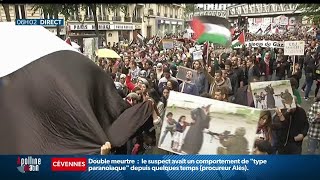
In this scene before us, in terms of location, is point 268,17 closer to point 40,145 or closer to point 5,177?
point 40,145

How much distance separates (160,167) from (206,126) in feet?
1.74

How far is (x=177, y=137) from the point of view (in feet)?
11.5

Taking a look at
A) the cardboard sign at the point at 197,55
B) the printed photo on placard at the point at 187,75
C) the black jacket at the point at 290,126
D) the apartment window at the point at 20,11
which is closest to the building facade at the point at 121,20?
the apartment window at the point at 20,11

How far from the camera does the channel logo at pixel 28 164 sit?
340 centimetres

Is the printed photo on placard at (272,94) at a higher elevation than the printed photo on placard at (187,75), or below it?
below

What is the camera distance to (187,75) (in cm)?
354

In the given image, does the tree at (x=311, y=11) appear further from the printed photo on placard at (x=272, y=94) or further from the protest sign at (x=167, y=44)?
the protest sign at (x=167, y=44)

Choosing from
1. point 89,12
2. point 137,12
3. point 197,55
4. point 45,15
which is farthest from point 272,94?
point 45,15

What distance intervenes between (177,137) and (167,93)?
0.39m

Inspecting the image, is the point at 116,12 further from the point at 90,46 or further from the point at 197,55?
the point at 197,55

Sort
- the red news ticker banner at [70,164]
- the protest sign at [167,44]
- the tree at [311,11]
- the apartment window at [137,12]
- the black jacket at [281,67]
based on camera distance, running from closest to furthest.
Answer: the tree at [311,11] < the apartment window at [137,12] < the red news ticker banner at [70,164] < the black jacket at [281,67] < the protest sign at [167,44]

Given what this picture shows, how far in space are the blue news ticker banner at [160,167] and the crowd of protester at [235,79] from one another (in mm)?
107

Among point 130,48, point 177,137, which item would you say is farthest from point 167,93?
point 130,48

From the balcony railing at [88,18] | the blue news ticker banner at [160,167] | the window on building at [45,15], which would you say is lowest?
the blue news ticker banner at [160,167]
